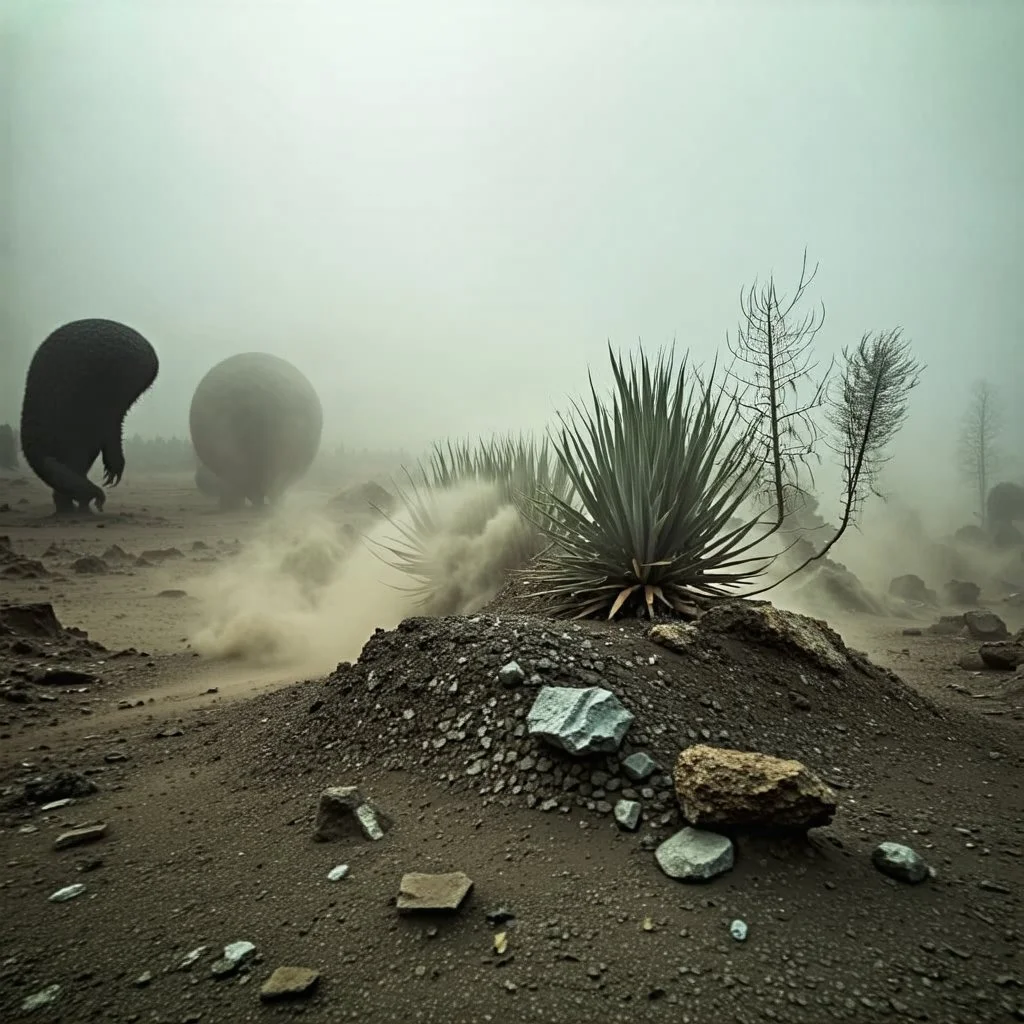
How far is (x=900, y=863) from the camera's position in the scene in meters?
1.77

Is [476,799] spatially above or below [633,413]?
below

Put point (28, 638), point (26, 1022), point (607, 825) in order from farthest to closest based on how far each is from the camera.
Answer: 1. point (28, 638)
2. point (607, 825)
3. point (26, 1022)

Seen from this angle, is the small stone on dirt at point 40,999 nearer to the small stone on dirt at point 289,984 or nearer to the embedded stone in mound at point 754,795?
the small stone on dirt at point 289,984

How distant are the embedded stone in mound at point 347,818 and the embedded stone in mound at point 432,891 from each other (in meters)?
0.39

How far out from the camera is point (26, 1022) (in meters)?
1.43

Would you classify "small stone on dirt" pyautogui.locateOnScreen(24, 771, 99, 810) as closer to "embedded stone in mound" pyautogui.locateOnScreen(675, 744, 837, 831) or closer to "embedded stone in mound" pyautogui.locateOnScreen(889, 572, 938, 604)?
"embedded stone in mound" pyautogui.locateOnScreen(675, 744, 837, 831)

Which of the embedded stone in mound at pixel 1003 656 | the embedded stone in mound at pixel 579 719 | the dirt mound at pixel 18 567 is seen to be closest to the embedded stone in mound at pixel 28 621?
the dirt mound at pixel 18 567

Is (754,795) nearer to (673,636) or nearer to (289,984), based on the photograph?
(289,984)

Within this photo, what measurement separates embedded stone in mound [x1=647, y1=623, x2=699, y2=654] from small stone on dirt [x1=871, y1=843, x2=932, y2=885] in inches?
58.8

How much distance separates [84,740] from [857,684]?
4820mm

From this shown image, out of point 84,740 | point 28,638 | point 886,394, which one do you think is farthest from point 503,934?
point 886,394

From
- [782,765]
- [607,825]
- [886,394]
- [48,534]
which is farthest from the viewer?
[48,534]

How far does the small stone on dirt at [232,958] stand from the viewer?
1.52 m

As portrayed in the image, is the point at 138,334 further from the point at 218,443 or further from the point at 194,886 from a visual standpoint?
the point at 194,886
